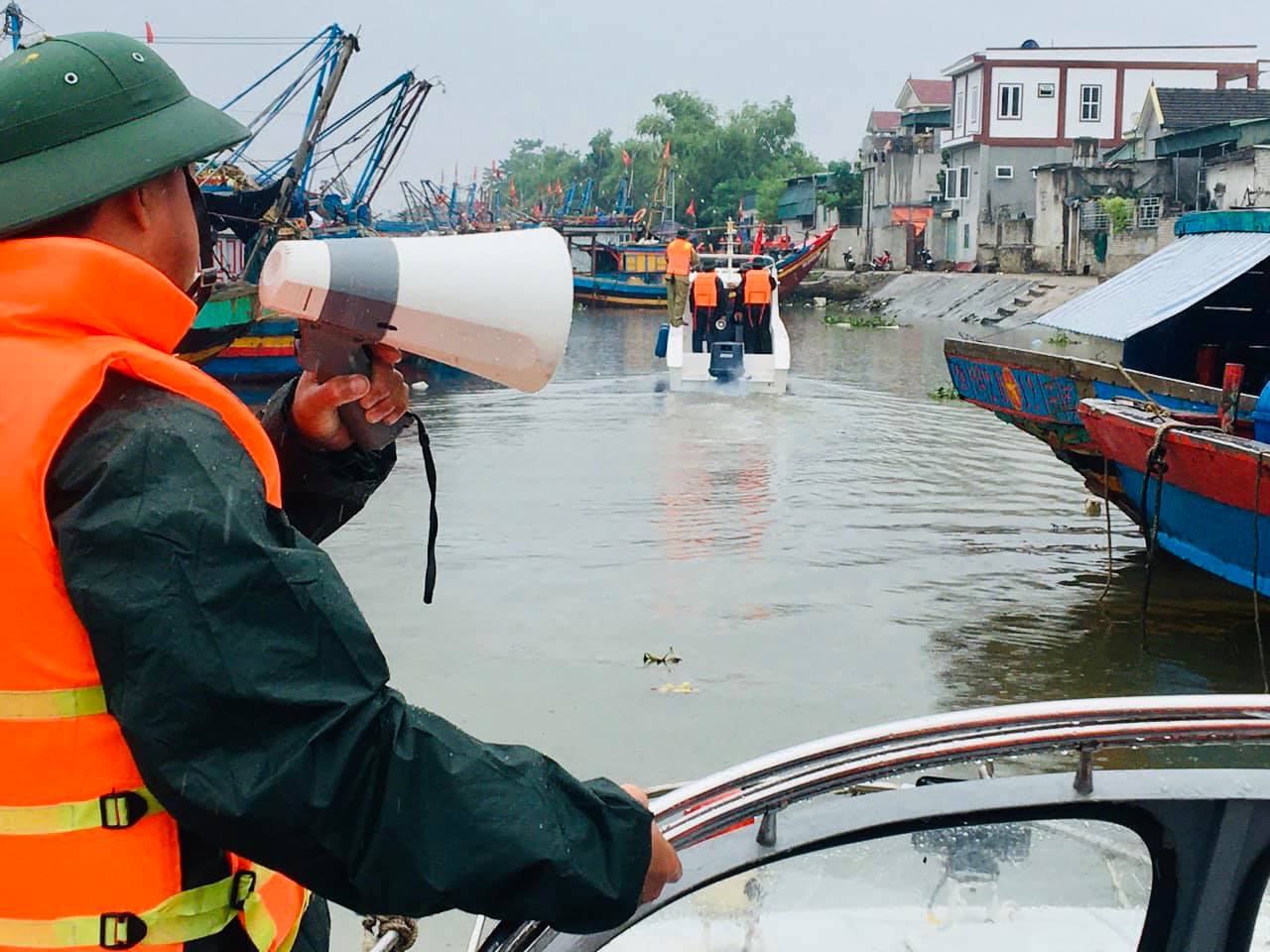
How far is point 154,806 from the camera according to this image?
1.39m

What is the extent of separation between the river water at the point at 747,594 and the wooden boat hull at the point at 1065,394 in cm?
62

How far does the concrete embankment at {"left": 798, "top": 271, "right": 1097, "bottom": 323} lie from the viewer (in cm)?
3506

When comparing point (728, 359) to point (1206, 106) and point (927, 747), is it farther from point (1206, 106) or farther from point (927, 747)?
point (1206, 106)

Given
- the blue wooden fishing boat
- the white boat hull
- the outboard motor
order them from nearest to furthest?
the blue wooden fishing boat
the white boat hull
the outboard motor

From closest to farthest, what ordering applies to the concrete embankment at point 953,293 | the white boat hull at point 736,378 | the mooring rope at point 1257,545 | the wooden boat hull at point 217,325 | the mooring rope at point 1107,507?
the mooring rope at point 1257,545, the mooring rope at point 1107,507, the wooden boat hull at point 217,325, the white boat hull at point 736,378, the concrete embankment at point 953,293

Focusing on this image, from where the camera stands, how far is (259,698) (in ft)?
4.18

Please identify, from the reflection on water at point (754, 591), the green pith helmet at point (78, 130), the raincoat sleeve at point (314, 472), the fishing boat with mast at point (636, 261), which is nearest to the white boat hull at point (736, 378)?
the reflection on water at point (754, 591)

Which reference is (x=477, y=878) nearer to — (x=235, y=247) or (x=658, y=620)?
(x=658, y=620)

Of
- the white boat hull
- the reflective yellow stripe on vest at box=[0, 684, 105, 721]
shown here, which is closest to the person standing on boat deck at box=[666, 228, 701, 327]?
the white boat hull

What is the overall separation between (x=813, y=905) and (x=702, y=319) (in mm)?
18040

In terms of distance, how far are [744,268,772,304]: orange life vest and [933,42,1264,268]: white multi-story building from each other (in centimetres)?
2934

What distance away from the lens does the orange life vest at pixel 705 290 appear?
19266mm

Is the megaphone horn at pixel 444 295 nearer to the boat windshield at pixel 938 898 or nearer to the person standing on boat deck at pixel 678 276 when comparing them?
the boat windshield at pixel 938 898

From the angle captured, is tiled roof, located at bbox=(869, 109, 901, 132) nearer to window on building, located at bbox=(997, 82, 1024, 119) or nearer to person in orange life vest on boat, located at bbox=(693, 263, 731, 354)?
window on building, located at bbox=(997, 82, 1024, 119)
